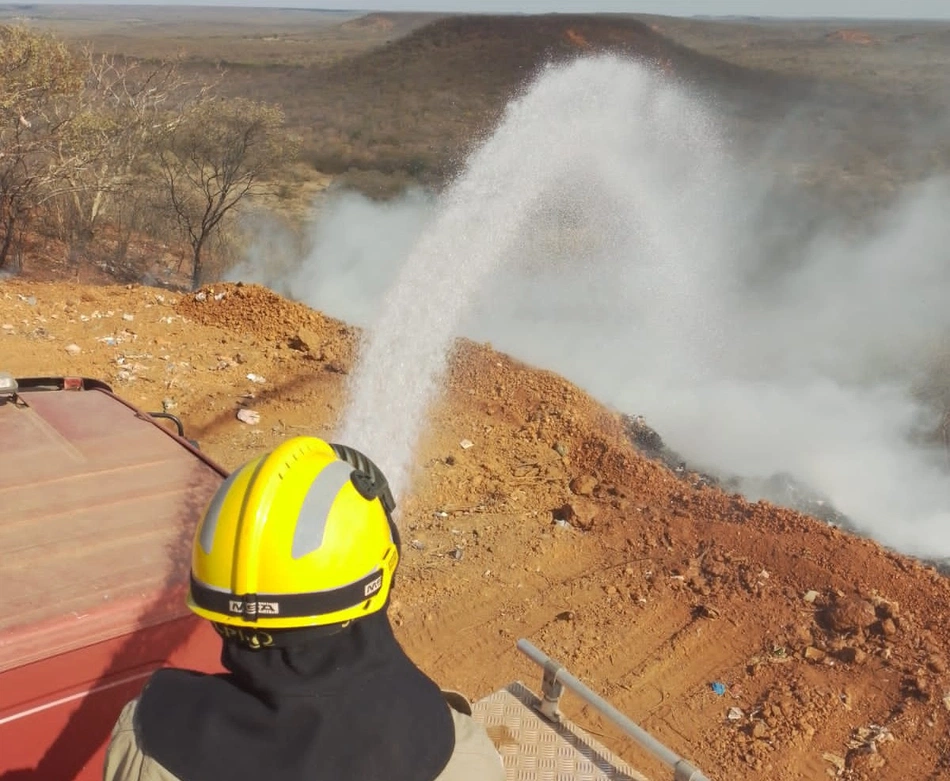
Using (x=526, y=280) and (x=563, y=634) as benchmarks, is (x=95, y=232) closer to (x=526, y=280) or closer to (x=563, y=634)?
(x=526, y=280)

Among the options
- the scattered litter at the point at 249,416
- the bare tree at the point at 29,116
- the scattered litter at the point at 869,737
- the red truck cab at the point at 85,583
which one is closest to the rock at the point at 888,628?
the scattered litter at the point at 869,737

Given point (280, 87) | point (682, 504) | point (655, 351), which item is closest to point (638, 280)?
point (655, 351)

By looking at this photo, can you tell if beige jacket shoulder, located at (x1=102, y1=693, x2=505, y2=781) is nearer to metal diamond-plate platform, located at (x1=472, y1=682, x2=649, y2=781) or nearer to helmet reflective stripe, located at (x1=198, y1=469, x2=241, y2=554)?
helmet reflective stripe, located at (x1=198, y1=469, x2=241, y2=554)

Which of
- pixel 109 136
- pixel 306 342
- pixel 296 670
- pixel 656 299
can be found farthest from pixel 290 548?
pixel 109 136

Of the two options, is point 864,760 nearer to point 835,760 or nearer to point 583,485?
point 835,760

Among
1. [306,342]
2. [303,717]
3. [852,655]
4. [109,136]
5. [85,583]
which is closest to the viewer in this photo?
[303,717]

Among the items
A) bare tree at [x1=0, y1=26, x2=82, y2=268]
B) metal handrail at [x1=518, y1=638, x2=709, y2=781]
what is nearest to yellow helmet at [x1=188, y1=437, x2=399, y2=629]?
metal handrail at [x1=518, y1=638, x2=709, y2=781]

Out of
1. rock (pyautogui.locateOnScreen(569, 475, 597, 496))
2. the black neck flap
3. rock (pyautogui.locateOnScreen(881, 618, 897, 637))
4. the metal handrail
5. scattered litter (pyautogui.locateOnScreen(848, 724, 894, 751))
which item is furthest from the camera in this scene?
rock (pyautogui.locateOnScreen(569, 475, 597, 496))
